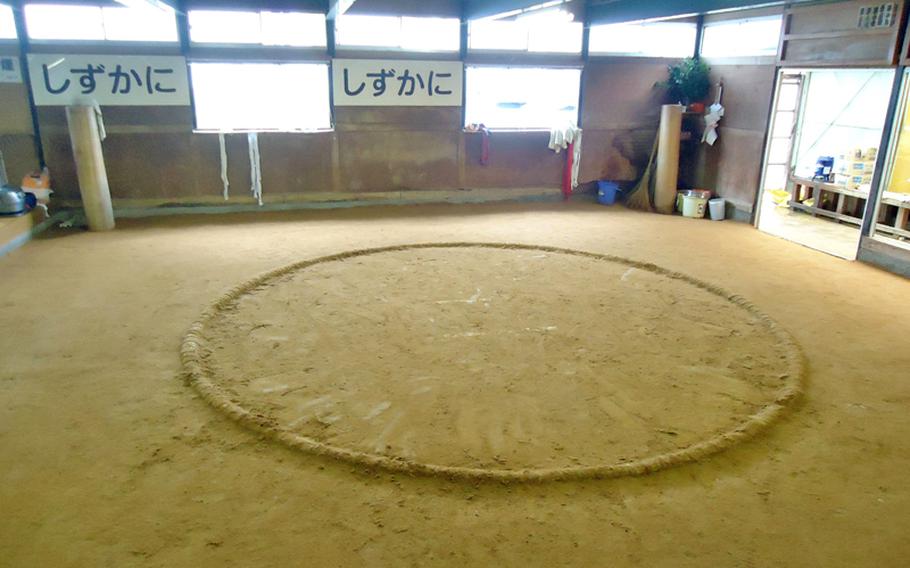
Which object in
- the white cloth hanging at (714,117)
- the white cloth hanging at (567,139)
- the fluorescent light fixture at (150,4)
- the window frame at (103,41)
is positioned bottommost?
the white cloth hanging at (567,139)

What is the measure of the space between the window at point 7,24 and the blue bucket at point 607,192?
6947mm

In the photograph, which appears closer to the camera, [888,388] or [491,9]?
[888,388]

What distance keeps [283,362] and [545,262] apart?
9.06 feet

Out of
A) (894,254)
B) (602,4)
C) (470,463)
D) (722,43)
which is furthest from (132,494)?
(722,43)

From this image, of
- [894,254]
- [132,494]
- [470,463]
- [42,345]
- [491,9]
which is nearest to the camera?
[132,494]

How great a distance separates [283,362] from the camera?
142 inches

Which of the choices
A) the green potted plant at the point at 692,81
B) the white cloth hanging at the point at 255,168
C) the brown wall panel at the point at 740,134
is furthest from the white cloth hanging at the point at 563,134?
the white cloth hanging at the point at 255,168

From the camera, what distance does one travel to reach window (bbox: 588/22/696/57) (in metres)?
8.05

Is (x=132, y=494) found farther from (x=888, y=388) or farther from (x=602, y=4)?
(x=602, y=4)

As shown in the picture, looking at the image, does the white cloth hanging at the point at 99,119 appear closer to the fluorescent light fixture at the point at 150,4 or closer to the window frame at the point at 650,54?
the fluorescent light fixture at the point at 150,4

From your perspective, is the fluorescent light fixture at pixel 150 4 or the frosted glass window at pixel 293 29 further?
the frosted glass window at pixel 293 29

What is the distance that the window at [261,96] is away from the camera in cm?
714

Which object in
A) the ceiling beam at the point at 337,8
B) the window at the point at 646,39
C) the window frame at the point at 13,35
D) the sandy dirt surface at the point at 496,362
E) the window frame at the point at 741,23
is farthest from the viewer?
the window at the point at 646,39

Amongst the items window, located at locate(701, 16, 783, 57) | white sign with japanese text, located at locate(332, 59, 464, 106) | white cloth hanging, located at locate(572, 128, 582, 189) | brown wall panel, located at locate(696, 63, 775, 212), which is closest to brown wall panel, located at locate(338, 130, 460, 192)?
white sign with japanese text, located at locate(332, 59, 464, 106)
